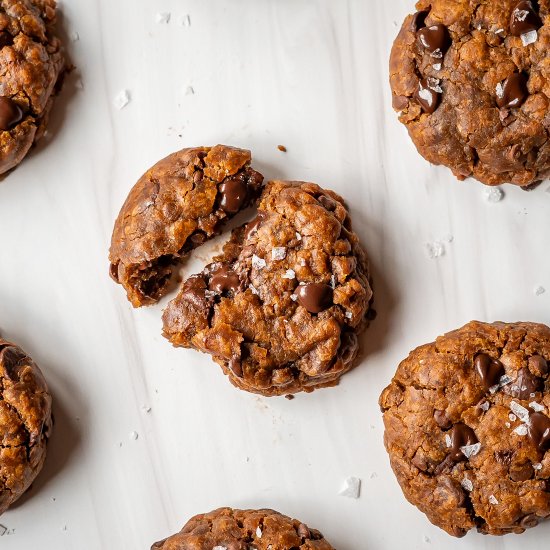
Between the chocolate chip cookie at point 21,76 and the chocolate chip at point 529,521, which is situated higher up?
the chocolate chip cookie at point 21,76

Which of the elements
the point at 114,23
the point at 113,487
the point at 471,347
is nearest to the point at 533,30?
the point at 471,347

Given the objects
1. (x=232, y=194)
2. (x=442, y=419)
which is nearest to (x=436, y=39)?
(x=232, y=194)

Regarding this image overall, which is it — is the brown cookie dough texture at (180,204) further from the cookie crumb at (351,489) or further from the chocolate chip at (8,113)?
the cookie crumb at (351,489)

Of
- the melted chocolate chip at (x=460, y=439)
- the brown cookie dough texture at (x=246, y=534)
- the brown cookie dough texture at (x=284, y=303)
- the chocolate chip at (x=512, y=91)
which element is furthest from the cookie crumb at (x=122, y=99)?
the melted chocolate chip at (x=460, y=439)

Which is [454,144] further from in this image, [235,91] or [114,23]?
[114,23]

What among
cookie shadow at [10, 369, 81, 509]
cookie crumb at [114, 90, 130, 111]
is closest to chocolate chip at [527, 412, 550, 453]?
cookie shadow at [10, 369, 81, 509]

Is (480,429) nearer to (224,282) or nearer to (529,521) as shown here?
(529,521)
